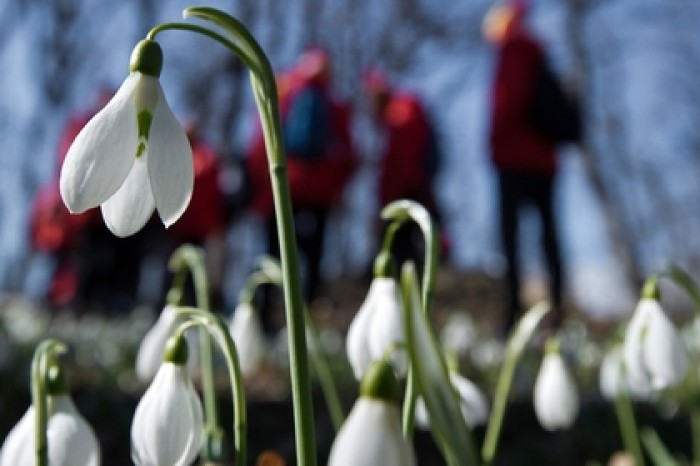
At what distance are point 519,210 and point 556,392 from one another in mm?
3412

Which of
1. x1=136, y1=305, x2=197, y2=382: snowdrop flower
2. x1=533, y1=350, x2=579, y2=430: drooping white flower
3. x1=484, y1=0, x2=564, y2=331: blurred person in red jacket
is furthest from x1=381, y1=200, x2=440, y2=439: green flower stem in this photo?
x1=484, y1=0, x2=564, y2=331: blurred person in red jacket

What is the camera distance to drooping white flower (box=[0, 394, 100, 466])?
3.76 feet

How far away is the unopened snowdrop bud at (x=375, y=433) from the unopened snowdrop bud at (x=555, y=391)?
3.72ft

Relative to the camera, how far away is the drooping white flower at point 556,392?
1.82 metres

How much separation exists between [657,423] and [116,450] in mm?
1919

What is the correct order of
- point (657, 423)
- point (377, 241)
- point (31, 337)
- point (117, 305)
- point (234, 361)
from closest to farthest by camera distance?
point (234, 361) → point (657, 423) → point (31, 337) → point (377, 241) → point (117, 305)

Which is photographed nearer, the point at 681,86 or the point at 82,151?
the point at 82,151

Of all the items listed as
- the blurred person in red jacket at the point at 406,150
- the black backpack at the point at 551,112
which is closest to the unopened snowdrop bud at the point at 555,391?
the black backpack at the point at 551,112

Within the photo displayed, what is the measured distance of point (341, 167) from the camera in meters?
5.58

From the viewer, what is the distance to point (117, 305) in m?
7.55

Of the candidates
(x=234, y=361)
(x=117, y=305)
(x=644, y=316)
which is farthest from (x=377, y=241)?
(x=234, y=361)

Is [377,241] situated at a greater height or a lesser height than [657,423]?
greater

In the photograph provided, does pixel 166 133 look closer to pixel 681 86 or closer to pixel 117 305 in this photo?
pixel 117 305

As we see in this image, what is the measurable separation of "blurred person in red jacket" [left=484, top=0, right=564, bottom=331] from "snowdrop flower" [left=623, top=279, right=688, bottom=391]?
3.40 m
